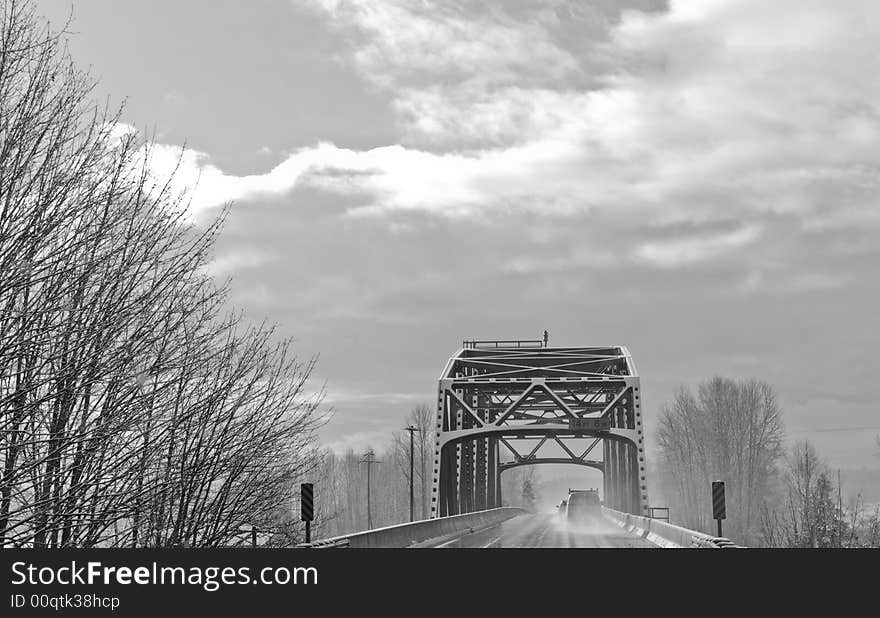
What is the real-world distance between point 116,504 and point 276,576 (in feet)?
10.7

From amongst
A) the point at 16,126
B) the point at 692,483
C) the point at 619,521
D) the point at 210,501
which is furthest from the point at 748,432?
the point at 16,126

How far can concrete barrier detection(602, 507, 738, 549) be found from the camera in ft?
68.6

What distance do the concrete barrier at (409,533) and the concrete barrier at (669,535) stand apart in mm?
7877

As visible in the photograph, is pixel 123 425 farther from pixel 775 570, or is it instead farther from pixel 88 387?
pixel 775 570

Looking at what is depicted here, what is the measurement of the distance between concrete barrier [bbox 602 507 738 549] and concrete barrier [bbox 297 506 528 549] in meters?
7.88

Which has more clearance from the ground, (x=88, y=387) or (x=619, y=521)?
(x=88, y=387)

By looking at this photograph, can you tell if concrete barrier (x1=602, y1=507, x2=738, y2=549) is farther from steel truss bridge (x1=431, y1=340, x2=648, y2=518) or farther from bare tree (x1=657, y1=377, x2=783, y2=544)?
bare tree (x1=657, y1=377, x2=783, y2=544)

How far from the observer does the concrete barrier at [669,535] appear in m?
20.9

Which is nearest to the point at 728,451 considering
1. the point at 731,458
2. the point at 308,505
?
the point at 731,458

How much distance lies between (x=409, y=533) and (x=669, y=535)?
28.6 feet

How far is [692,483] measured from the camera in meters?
102

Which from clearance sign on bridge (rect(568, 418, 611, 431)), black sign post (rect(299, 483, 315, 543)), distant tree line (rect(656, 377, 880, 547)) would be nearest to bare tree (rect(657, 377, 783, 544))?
distant tree line (rect(656, 377, 880, 547))

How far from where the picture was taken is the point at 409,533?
32.8 metres

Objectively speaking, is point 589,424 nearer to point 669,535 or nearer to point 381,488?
point 669,535
